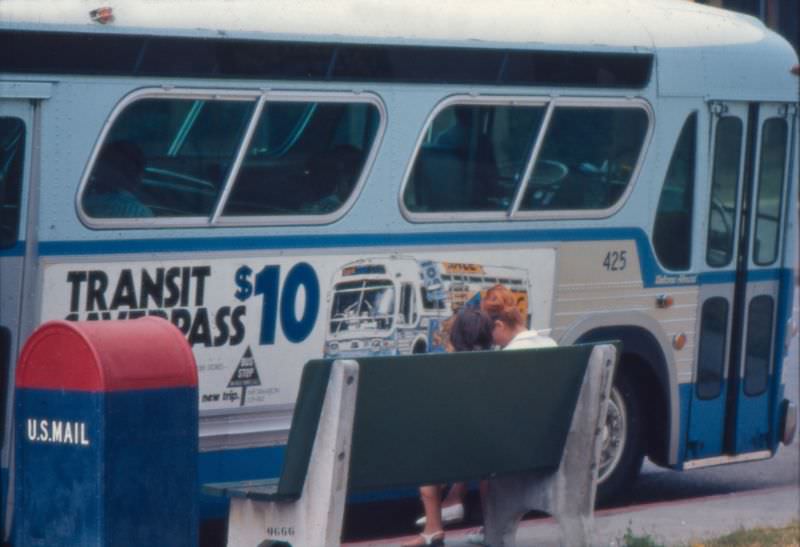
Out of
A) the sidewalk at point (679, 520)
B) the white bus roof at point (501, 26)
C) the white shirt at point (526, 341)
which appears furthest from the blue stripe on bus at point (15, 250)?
the white shirt at point (526, 341)

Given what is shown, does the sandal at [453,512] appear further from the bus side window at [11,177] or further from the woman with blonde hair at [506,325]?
the bus side window at [11,177]

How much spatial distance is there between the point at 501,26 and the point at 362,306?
73.0 inches

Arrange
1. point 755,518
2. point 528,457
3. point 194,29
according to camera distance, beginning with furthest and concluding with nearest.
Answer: point 755,518
point 194,29
point 528,457

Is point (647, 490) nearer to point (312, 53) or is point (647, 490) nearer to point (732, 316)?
point (732, 316)

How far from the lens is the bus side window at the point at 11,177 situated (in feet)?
25.3

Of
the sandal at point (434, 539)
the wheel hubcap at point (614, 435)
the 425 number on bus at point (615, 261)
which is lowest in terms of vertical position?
the sandal at point (434, 539)

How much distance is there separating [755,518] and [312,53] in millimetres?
3559

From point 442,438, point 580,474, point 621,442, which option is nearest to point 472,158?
point 621,442

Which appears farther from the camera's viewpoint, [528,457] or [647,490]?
[647,490]

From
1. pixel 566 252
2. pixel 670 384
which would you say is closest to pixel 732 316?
pixel 670 384

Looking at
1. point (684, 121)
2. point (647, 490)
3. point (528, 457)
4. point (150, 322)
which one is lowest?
point (647, 490)

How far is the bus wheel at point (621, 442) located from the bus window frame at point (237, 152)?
8.12 ft

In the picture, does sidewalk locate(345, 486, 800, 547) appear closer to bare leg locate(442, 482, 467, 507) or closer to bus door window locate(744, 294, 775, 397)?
bare leg locate(442, 482, 467, 507)

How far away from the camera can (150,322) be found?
6.50 metres
